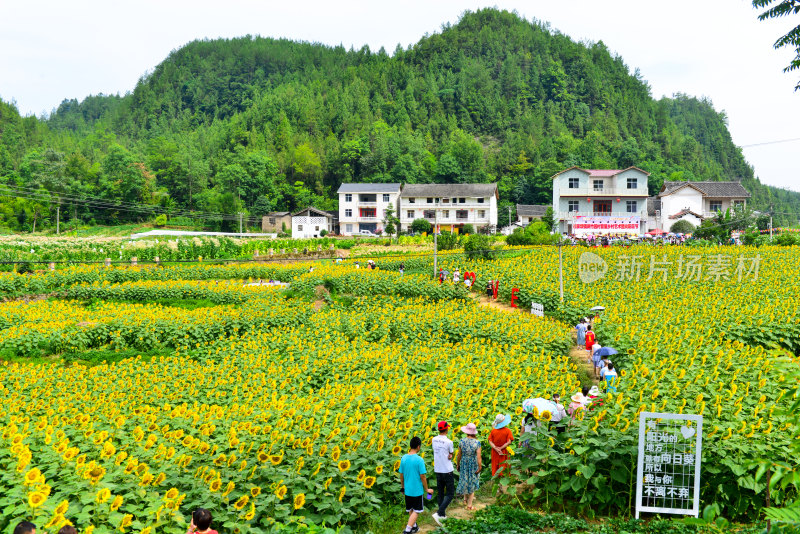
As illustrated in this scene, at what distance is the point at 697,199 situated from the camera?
178ft

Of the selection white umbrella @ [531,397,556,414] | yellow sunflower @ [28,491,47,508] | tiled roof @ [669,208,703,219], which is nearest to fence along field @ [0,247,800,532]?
yellow sunflower @ [28,491,47,508]

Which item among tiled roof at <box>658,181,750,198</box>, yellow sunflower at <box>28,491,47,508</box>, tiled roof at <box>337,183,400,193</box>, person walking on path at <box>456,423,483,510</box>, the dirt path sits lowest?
the dirt path

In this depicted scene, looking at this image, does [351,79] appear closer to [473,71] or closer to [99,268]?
[473,71]

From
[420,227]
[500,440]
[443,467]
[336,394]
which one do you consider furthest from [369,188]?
[443,467]

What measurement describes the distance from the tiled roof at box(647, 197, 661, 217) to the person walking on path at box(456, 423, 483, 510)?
56.6 meters

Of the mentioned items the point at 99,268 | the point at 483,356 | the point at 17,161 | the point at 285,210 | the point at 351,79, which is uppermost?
the point at 351,79

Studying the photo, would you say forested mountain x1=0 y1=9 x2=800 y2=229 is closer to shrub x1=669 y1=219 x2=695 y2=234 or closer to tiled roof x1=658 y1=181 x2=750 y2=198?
tiled roof x1=658 y1=181 x2=750 y2=198

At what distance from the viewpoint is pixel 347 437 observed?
7.43 meters

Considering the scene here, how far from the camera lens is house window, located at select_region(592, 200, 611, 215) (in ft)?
178

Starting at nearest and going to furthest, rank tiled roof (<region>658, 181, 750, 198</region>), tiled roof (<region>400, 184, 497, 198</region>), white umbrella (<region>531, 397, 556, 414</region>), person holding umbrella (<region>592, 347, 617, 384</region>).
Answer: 1. white umbrella (<region>531, 397, 556, 414</region>)
2. person holding umbrella (<region>592, 347, 617, 384</region>)
3. tiled roof (<region>658, 181, 750, 198</region>)
4. tiled roof (<region>400, 184, 497, 198</region>)

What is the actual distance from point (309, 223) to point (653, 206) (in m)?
36.0

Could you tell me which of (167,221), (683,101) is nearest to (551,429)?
(167,221)

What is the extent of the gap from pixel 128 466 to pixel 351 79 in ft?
400

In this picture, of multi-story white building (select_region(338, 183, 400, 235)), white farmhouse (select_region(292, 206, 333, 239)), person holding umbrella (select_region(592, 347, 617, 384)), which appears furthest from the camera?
multi-story white building (select_region(338, 183, 400, 235))
